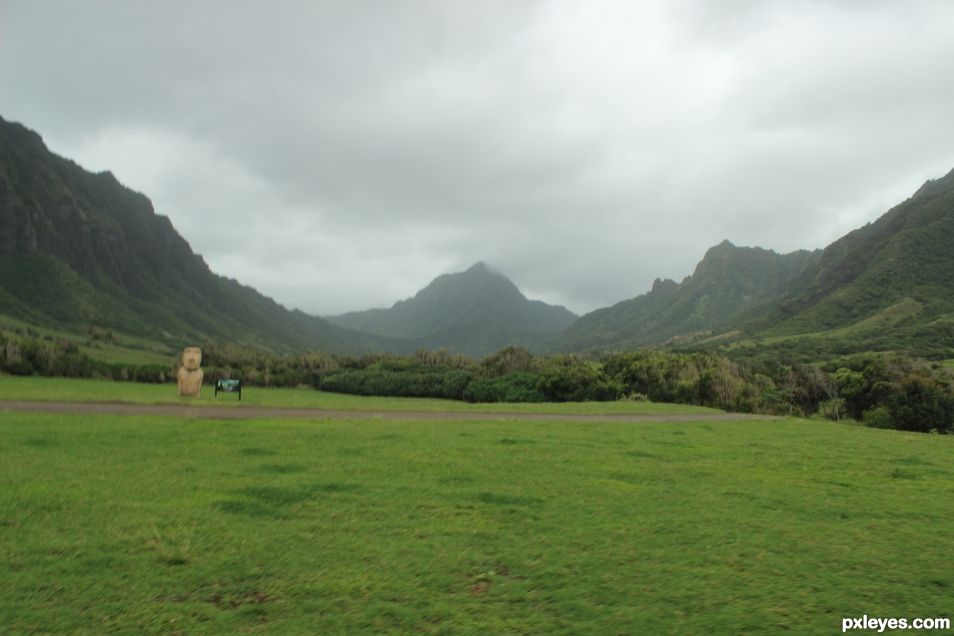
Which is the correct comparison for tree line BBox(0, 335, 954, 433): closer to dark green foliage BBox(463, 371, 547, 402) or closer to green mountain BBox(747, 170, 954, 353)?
dark green foliage BBox(463, 371, 547, 402)

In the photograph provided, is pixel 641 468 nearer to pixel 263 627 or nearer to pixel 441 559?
pixel 441 559

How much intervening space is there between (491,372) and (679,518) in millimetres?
51836

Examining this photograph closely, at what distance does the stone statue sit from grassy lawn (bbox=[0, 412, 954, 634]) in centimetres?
1482

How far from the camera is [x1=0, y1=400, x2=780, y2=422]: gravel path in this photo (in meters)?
19.9

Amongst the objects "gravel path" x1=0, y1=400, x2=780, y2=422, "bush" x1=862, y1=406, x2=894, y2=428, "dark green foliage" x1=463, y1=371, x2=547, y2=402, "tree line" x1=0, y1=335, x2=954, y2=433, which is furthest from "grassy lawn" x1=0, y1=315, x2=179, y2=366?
"bush" x1=862, y1=406, x2=894, y2=428

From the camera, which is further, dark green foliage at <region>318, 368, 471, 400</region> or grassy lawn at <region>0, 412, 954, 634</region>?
dark green foliage at <region>318, 368, 471, 400</region>

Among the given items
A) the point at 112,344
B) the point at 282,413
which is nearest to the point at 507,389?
the point at 282,413

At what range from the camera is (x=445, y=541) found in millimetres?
6949

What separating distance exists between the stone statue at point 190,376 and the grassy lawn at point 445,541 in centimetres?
1482

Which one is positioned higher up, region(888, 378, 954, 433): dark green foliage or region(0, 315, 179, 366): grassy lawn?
region(0, 315, 179, 366): grassy lawn

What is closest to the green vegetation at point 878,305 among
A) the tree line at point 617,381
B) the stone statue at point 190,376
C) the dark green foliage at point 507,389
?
the tree line at point 617,381

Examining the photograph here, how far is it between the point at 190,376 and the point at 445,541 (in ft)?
81.4

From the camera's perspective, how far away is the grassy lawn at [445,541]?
505 centimetres

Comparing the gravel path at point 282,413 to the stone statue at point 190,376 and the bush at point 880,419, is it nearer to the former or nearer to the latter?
the stone statue at point 190,376
